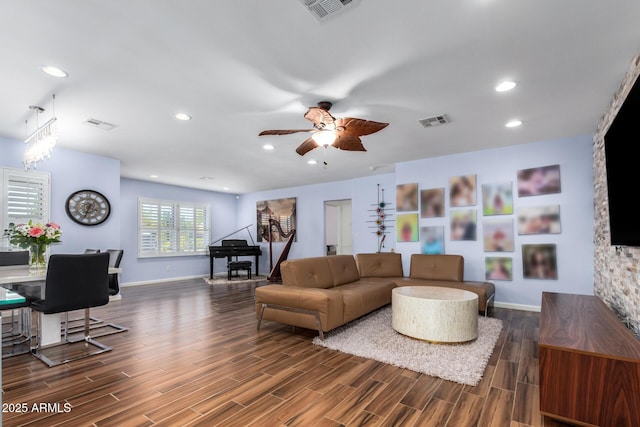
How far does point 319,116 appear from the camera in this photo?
9.93 feet

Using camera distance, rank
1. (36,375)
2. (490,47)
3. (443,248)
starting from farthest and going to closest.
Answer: (443,248)
(36,375)
(490,47)

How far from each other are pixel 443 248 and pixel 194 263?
6712mm

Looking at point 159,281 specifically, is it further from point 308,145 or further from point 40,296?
point 308,145

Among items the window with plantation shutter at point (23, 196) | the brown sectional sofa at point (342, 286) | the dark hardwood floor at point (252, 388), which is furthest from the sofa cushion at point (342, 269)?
the window with plantation shutter at point (23, 196)

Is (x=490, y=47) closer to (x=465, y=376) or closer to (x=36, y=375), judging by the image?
(x=465, y=376)

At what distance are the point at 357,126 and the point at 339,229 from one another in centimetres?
620

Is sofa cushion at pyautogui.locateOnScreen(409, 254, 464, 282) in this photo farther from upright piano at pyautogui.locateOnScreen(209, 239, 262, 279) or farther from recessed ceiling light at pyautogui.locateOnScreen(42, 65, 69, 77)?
recessed ceiling light at pyautogui.locateOnScreen(42, 65, 69, 77)

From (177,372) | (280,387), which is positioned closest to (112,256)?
(177,372)

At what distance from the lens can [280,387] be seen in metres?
2.39

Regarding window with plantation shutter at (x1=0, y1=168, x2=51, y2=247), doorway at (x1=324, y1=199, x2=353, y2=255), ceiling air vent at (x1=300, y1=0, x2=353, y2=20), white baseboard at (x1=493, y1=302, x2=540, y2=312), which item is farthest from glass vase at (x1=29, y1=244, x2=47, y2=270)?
doorway at (x1=324, y1=199, x2=353, y2=255)

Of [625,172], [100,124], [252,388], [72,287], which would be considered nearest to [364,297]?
[252,388]

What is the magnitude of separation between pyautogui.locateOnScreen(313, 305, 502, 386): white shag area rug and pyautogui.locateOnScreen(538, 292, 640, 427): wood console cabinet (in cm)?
63

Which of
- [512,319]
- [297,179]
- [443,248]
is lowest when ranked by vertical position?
[512,319]

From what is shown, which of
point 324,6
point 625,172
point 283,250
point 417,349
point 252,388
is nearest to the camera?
point 324,6
